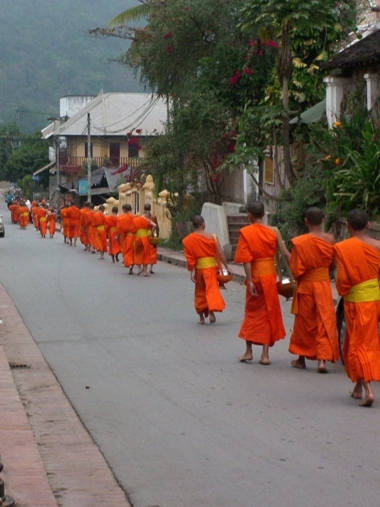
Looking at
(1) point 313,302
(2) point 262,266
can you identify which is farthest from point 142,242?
(1) point 313,302

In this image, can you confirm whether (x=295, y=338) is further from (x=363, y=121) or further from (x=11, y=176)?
(x=11, y=176)

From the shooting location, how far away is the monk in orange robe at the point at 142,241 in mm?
22766

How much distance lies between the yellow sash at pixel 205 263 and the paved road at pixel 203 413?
0.85 m

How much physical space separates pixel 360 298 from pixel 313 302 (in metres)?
1.55

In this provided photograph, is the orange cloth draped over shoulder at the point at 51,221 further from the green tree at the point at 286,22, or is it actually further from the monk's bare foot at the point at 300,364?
the monk's bare foot at the point at 300,364

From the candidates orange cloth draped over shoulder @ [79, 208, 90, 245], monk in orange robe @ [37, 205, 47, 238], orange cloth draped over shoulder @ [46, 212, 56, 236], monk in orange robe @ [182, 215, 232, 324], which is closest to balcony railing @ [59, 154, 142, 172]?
monk in orange robe @ [37, 205, 47, 238]

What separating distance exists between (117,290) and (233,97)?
1246 cm

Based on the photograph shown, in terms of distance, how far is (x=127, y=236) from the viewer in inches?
930

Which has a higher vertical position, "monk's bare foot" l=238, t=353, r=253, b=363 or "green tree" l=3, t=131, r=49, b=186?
"green tree" l=3, t=131, r=49, b=186

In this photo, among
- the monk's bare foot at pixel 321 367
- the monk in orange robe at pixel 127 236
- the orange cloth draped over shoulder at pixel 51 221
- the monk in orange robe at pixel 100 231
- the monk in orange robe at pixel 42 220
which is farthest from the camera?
the monk in orange robe at pixel 42 220

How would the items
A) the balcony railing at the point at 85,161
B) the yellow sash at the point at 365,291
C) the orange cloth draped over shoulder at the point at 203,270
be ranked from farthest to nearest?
1. the balcony railing at the point at 85,161
2. the orange cloth draped over shoulder at the point at 203,270
3. the yellow sash at the point at 365,291

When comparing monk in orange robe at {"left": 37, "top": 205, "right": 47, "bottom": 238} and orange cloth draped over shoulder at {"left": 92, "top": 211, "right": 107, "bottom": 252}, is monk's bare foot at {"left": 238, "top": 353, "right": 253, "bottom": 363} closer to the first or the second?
orange cloth draped over shoulder at {"left": 92, "top": 211, "right": 107, "bottom": 252}

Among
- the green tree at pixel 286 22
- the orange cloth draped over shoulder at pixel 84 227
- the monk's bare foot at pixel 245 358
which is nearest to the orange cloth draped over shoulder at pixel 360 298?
the monk's bare foot at pixel 245 358

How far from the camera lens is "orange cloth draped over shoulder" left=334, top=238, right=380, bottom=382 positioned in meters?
8.59
